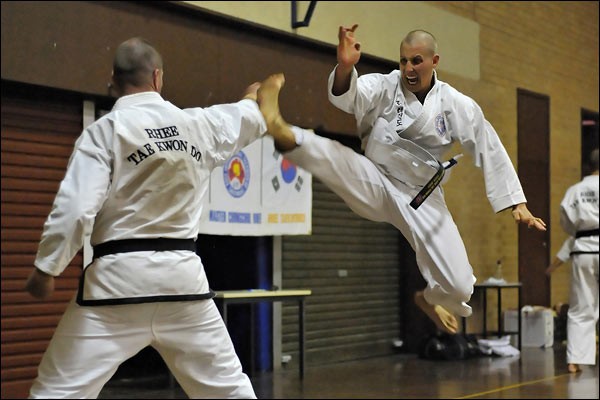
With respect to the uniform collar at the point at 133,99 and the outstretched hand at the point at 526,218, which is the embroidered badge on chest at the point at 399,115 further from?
the uniform collar at the point at 133,99

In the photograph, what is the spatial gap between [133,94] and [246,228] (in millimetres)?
7030

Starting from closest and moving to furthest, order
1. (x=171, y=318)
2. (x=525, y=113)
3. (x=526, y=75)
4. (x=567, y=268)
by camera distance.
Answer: (x=171, y=318)
(x=525, y=113)
(x=526, y=75)
(x=567, y=268)

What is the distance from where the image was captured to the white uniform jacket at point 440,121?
367cm

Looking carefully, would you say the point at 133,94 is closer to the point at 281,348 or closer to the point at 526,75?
the point at 526,75

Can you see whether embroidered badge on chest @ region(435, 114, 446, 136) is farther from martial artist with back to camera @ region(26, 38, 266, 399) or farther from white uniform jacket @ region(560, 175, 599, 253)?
white uniform jacket @ region(560, 175, 599, 253)

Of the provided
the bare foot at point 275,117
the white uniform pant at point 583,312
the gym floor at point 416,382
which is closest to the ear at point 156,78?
the bare foot at point 275,117

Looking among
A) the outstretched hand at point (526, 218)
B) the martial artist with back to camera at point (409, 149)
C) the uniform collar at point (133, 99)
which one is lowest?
the outstretched hand at point (526, 218)

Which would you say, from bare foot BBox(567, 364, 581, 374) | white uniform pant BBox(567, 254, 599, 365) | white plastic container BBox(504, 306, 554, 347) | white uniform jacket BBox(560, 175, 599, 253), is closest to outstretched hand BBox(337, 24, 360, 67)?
white uniform jacket BBox(560, 175, 599, 253)

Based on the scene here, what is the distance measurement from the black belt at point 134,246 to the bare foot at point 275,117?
81cm

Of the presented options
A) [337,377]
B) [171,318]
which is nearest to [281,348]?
[337,377]

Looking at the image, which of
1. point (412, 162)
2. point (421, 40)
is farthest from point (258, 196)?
point (421, 40)

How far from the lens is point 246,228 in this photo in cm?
1126

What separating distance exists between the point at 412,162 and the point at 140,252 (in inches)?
53.1

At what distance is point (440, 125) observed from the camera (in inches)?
146
